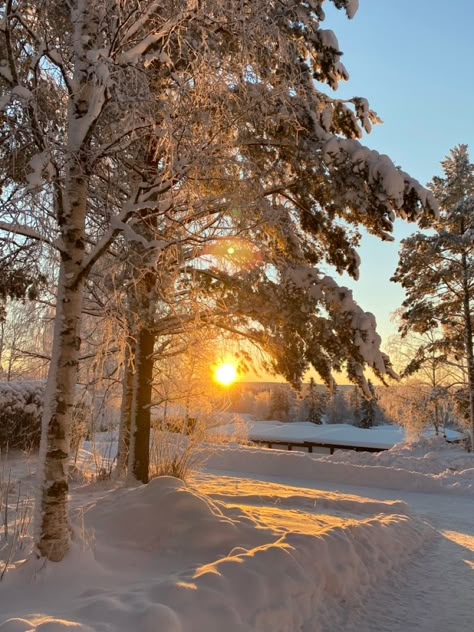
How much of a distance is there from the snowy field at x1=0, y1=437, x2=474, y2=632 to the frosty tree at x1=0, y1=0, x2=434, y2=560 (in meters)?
0.62

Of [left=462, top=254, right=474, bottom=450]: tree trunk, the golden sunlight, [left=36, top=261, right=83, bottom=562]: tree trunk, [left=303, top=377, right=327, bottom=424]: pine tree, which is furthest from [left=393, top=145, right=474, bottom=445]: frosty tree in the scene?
[left=303, top=377, right=327, bottom=424]: pine tree

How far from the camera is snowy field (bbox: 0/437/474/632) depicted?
3.34m

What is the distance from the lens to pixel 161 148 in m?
5.16

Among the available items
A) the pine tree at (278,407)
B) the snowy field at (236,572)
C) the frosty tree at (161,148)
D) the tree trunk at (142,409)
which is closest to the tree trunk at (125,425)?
the tree trunk at (142,409)

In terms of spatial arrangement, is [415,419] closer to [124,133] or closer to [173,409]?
[173,409]

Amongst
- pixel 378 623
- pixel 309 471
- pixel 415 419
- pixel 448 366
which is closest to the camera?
pixel 378 623

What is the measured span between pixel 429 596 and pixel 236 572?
2.08m

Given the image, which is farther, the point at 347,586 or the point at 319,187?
the point at 319,187

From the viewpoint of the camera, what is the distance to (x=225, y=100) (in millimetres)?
4641

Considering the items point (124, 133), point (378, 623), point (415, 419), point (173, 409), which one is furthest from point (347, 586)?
point (415, 419)

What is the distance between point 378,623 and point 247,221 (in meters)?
5.03

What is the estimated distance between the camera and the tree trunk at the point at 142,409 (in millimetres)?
8414

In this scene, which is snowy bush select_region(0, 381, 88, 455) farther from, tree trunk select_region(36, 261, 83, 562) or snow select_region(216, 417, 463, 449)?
snow select_region(216, 417, 463, 449)

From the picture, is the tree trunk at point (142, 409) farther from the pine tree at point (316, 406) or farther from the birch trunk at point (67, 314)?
the pine tree at point (316, 406)
